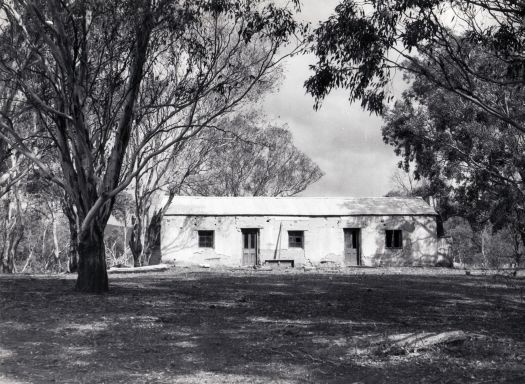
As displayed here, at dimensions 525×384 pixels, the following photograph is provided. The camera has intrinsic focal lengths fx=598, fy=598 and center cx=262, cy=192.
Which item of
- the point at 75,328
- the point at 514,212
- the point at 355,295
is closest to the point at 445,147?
the point at 514,212

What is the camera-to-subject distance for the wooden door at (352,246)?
30.4m

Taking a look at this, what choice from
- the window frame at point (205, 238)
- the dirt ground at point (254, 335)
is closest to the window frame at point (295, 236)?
the window frame at point (205, 238)

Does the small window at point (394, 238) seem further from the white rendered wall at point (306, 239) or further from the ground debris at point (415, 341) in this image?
the ground debris at point (415, 341)

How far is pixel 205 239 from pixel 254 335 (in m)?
21.5

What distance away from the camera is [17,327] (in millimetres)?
9242

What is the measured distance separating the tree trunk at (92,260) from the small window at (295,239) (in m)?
17.1

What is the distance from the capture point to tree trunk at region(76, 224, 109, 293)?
1367 cm

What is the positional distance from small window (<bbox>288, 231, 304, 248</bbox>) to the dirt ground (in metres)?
14.8

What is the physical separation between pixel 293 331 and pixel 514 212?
23.3m

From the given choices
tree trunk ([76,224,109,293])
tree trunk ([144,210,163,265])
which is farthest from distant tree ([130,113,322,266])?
tree trunk ([76,224,109,293])

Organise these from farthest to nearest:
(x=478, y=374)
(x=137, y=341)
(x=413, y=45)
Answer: (x=413, y=45) < (x=137, y=341) < (x=478, y=374)

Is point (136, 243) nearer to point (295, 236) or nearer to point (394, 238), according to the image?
point (295, 236)

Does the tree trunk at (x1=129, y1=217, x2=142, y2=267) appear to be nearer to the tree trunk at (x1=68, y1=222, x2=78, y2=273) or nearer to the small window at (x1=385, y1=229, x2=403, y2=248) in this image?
the tree trunk at (x1=68, y1=222, x2=78, y2=273)

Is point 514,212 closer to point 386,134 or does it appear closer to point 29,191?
point 386,134
